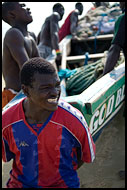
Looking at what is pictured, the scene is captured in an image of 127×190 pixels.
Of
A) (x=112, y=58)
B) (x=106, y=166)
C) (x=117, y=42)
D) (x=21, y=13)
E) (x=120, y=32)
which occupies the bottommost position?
(x=106, y=166)

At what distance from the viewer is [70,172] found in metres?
1.55

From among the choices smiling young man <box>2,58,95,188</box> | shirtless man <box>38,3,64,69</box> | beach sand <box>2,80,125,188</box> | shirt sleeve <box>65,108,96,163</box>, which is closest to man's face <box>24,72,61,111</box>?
smiling young man <box>2,58,95,188</box>

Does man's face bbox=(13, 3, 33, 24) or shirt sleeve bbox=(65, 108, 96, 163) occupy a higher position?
man's face bbox=(13, 3, 33, 24)

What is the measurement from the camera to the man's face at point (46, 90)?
4.69 ft

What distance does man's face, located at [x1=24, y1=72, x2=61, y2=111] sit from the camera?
1430 mm

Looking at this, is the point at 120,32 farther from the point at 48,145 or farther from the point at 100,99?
the point at 48,145

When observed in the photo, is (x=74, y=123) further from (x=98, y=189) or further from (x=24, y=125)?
(x=98, y=189)

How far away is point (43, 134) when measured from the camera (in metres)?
1.48

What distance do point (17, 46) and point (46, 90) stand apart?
1177 mm

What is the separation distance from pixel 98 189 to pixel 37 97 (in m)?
1.48

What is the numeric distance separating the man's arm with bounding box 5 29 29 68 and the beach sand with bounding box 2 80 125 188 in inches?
54.0

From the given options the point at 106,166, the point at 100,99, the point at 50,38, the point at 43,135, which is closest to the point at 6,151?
the point at 43,135

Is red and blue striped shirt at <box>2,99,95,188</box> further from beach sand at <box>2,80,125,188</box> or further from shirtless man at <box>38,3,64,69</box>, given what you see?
shirtless man at <box>38,3,64,69</box>

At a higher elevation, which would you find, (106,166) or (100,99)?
(100,99)
